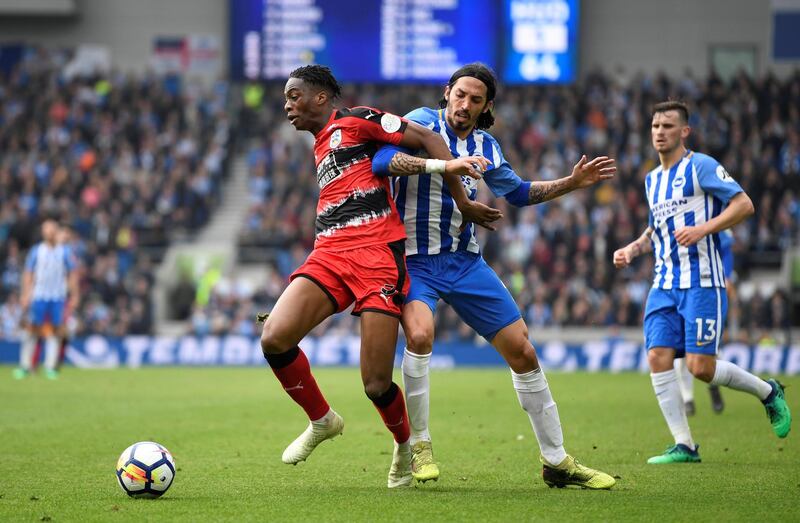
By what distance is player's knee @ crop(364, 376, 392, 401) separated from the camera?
6.97 metres

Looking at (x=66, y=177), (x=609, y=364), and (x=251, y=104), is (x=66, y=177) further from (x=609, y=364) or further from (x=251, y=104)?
(x=609, y=364)

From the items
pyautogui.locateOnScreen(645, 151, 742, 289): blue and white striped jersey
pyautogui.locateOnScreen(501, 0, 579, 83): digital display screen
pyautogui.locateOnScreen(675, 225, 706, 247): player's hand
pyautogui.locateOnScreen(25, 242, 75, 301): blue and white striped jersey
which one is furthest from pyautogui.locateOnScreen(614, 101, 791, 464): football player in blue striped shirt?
pyautogui.locateOnScreen(501, 0, 579, 83): digital display screen

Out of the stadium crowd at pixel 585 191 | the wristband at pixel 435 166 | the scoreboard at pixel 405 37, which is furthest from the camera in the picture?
the scoreboard at pixel 405 37

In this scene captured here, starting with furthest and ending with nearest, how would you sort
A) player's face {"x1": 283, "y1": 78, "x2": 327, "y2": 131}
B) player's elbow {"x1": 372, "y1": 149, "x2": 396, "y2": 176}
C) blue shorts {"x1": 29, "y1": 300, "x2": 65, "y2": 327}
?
1. blue shorts {"x1": 29, "y1": 300, "x2": 65, "y2": 327}
2. player's face {"x1": 283, "y1": 78, "x2": 327, "y2": 131}
3. player's elbow {"x1": 372, "y1": 149, "x2": 396, "y2": 176}

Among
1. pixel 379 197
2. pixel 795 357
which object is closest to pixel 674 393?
pixel 379 197

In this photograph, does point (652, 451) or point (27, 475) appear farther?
point (652, 451)

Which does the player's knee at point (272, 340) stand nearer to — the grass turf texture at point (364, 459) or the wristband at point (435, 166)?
the grass turf texture at point (364, 459)

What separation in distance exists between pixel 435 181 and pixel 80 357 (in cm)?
1757

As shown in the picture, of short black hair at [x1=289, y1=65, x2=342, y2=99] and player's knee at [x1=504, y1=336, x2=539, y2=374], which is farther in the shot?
short black hair at [x1=289, y1=65, x2=342, y2=99]

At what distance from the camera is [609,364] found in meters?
21.8

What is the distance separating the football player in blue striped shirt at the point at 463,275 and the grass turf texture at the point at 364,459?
12.4 inches

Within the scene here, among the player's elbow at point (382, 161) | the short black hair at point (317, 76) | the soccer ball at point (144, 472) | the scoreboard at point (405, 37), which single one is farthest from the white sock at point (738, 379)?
the scoreboard at point (405, 37)

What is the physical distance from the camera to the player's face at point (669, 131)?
28.9ft

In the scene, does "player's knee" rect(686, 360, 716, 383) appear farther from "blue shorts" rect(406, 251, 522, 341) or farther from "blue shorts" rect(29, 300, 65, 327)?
"blue shorts" rect(29, 300, 65, 327)
